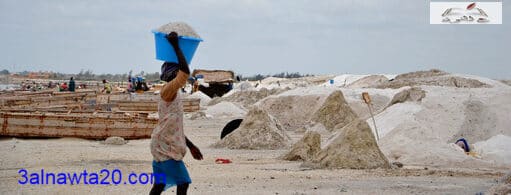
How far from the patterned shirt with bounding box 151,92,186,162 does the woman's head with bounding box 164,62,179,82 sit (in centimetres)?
14

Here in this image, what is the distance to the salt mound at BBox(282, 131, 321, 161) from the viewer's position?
11.5 meters

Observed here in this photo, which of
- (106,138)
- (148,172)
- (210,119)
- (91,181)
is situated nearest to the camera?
(91,181)

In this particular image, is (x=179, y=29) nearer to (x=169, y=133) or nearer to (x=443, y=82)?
(x=169, y=133)

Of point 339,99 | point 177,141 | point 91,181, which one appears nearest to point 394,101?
point 339,99

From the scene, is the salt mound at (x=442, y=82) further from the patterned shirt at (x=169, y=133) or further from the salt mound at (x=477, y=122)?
the patterned shirt at (x=169, y=133)

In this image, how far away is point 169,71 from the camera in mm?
5246

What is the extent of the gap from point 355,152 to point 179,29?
557 cm

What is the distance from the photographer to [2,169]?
32.0 ft

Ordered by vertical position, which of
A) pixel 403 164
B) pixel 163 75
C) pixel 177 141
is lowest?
pixel 403 164

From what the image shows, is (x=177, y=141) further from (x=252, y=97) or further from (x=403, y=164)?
(x=252, y=97)

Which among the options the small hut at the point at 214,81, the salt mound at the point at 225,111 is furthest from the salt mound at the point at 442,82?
the small hut at the point at 214,81

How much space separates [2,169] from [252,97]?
25.9m

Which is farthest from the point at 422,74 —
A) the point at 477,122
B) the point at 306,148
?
the point at 306,148

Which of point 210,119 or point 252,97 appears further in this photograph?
point 252,97
